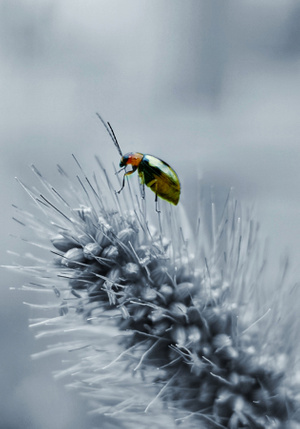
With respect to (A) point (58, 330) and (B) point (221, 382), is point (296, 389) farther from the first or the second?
(A) point (58, 330)

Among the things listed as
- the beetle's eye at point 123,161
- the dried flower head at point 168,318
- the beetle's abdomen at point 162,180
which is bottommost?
the dried flower head at point 168,318

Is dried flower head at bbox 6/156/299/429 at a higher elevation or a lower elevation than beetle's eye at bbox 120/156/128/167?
lower

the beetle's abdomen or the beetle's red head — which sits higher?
the beetle's red head

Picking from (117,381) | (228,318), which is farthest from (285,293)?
(117,381)

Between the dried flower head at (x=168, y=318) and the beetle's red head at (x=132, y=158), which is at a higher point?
the beetle's red head at (x=132, y=158)

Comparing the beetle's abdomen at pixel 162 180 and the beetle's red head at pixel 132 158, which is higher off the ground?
the beetle's red head at pixel 132 158

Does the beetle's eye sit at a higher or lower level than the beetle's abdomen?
higher

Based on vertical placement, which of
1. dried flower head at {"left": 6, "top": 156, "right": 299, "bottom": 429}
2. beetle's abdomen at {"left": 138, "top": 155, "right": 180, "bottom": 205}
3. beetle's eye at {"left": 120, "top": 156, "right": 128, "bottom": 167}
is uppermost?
beetle's eye at {"left": 120, "top": 156, "right": 128, "bottom": 167}

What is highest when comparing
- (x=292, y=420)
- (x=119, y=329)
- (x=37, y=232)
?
(x=37, y=232)

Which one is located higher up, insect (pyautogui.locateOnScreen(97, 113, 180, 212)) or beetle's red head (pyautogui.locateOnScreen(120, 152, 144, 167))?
beetle's red head (pyautogui.locateOnScreen(120, 152, 144, 167))

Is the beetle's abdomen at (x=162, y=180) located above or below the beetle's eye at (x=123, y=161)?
below

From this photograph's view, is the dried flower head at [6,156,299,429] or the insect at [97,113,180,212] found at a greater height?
the insect at [97,113,180,212]
